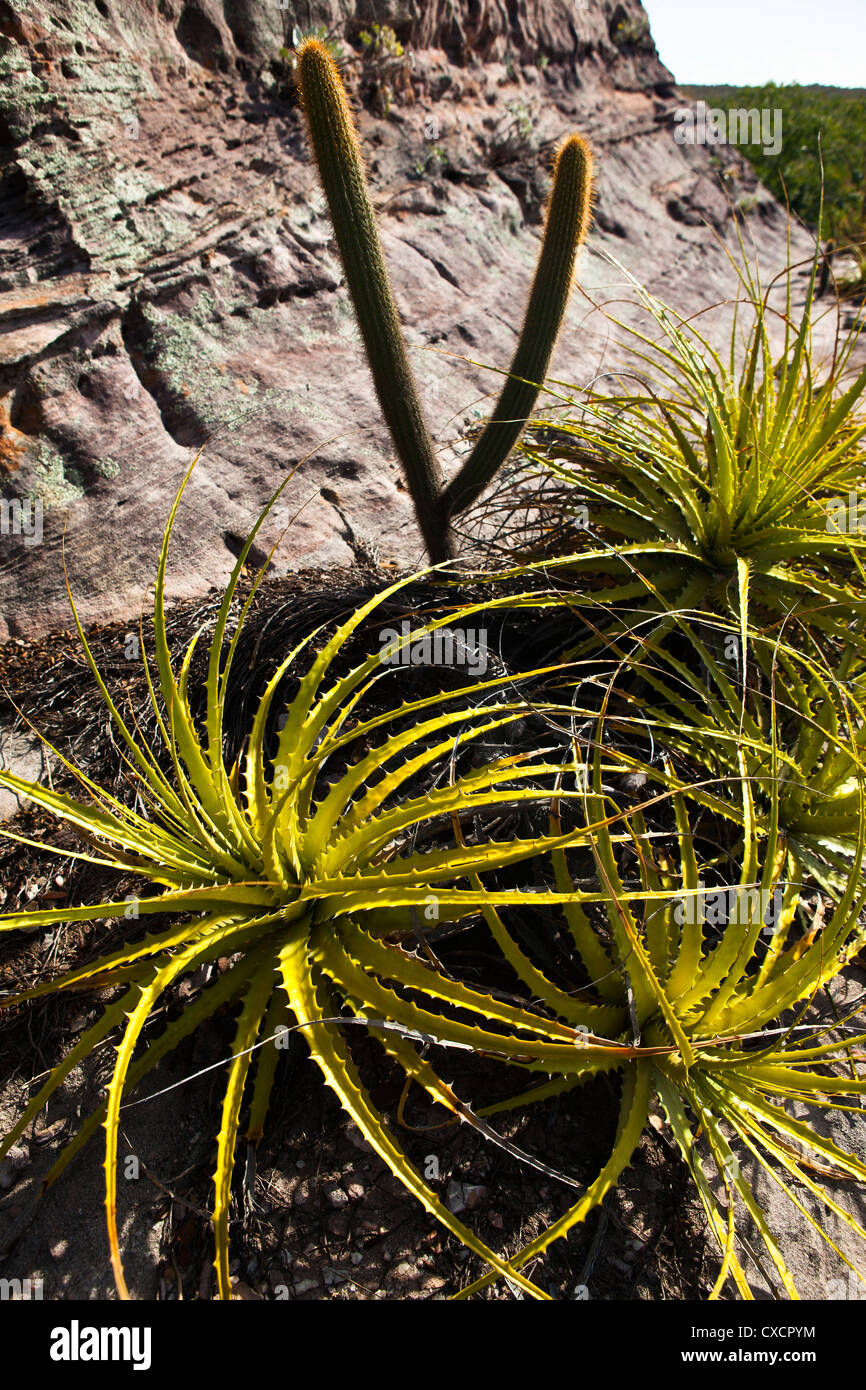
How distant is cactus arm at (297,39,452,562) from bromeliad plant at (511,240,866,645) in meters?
0.38

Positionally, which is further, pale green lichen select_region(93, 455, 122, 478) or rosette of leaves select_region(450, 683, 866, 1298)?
pale green lichen select_region(93, 455, 122, 478)

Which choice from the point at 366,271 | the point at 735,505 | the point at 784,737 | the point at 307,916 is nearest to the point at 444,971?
the point at 307,916

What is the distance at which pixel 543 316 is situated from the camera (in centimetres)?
252

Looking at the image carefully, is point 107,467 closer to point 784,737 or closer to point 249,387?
point 249,387

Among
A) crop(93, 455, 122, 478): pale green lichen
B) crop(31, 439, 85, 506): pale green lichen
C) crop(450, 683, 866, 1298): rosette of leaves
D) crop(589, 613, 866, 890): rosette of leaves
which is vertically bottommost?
crop(450, 683, 866, 1298): rosette of leaves

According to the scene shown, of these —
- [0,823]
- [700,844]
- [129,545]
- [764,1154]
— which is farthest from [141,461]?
[764,1154]

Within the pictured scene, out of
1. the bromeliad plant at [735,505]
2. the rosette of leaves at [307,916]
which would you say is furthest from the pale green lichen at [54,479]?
the bromeliad plant at [735,505]

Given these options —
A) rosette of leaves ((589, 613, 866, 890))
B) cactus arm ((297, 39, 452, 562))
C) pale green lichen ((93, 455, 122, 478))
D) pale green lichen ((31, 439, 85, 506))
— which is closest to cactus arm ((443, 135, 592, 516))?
cactus arm ((297, 39, 452, 562))

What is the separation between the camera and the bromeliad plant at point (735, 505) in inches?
86.7

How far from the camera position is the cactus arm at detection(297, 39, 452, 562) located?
7.20 ft

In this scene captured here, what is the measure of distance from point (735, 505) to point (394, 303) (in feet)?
3.95

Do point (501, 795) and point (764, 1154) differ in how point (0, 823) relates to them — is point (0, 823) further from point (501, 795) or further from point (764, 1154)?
point (764, 1154)

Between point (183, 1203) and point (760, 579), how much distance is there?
2038 mm

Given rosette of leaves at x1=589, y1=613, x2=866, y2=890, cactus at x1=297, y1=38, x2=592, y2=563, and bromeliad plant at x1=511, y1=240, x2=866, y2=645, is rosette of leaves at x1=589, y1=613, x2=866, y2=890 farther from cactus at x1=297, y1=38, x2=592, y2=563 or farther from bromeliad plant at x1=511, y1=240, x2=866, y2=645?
cactus at x1=297, y1=38, x2=592, y2=563
